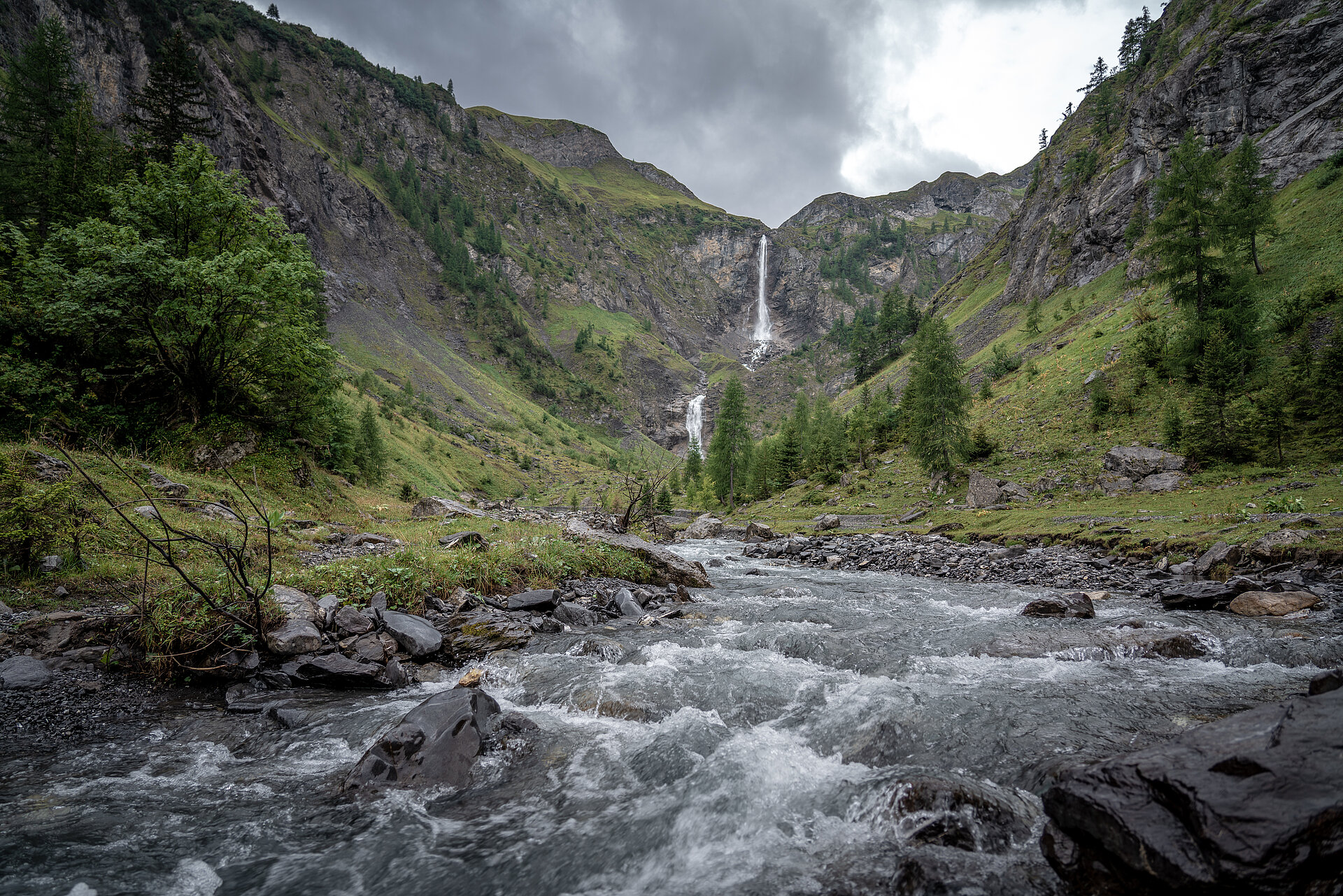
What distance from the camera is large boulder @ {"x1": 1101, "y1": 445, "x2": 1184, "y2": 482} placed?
25.3 m

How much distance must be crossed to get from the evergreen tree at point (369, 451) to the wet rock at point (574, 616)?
94.7 feet

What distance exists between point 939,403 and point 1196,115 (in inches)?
2571

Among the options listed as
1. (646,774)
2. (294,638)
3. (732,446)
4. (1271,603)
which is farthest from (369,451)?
(1271,603)

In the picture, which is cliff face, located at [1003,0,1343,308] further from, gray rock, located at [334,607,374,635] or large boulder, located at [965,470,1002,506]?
gray rock, located at [334,607,374,635]

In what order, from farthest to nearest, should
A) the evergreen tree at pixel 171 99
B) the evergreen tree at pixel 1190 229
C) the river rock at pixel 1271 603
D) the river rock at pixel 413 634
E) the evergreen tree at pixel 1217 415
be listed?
the evergreen tree at pixel 171 99 < the evergreen tree at pixel 1190 229 < the evergreen tree at pixel 1217 415 < the river rock at pixel 1271 603 < the river rock at pixel 413 634

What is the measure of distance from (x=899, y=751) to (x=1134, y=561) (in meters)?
17.1

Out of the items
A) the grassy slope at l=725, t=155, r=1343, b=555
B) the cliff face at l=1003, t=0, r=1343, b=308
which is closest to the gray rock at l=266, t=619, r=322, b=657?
the grassy slope at l=725, t=155, r=1343, b=555

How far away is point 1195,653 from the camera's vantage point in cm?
Answer: 928

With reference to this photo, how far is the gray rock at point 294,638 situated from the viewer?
789cm

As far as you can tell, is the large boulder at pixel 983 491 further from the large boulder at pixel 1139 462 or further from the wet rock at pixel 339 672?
the wet rock at pixel 339 672

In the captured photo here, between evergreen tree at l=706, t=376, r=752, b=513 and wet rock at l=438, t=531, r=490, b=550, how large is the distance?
49064 millimetres

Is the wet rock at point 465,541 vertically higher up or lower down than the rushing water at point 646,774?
higher up

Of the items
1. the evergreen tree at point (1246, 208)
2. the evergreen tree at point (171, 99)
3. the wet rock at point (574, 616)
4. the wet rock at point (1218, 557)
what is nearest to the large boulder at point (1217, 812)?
the wet rock at point (574, 616)

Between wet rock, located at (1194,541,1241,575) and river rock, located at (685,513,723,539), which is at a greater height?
wet rock, located at (1194,541,1241,575)
